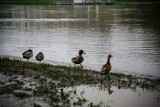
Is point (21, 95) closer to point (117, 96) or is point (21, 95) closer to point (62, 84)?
point (62, 84)

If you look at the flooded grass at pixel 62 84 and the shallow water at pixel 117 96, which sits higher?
the flooded grass at pixel 62 84

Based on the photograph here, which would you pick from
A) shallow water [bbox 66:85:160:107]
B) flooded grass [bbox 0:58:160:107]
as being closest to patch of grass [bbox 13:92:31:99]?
flooded grass [bbox 0:58:160:107]

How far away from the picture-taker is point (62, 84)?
17766 mm

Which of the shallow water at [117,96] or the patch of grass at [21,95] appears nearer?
the patch of grass at [21,95]

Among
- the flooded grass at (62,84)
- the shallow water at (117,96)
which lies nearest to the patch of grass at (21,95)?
the flooded grass at (62,84)

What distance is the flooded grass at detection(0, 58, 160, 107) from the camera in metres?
15.5

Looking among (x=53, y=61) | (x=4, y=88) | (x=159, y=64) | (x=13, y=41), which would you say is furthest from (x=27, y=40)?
(x=4, y=88)

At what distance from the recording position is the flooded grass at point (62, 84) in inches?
611

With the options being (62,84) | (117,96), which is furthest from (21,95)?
(117,96)

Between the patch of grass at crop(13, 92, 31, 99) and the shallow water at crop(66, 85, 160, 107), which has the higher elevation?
the patch of grass at crop(13, 92, 31, 99)

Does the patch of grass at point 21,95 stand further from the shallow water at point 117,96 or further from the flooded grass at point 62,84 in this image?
the shallow water at point 117,96

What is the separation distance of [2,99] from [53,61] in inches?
515

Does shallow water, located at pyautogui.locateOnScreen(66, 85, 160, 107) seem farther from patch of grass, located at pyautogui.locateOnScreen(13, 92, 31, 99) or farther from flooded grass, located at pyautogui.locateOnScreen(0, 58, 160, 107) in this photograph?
patch of grass, located at pyautogui.locateOnScreen(13, 92, 31, 99)

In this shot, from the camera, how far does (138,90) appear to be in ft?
58.2
